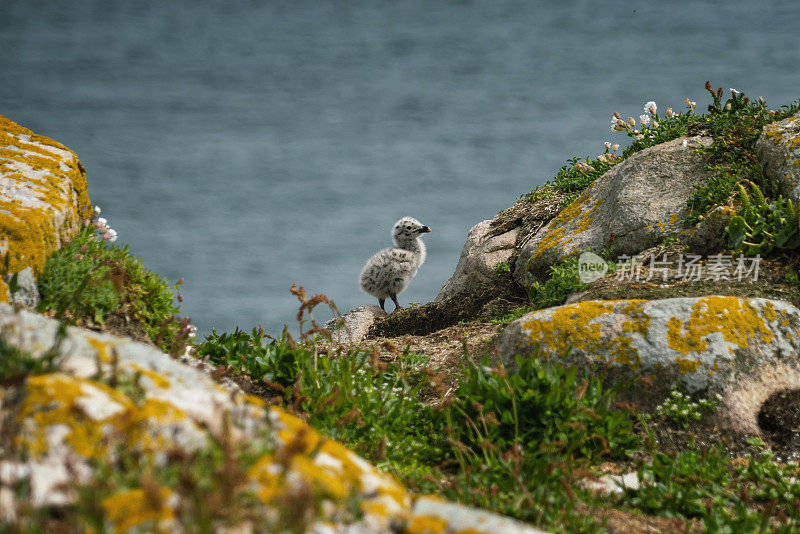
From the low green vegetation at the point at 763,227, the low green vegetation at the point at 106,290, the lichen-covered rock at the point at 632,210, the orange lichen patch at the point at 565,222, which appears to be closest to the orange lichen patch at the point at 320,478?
the low green vegetation at the point at 106,290

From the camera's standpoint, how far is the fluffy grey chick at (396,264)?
12600mm

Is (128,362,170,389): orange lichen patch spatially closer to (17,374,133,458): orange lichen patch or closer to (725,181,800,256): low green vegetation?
(17,374,133,458): orange lichen patch

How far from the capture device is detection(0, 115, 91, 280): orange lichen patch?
19.3 feet

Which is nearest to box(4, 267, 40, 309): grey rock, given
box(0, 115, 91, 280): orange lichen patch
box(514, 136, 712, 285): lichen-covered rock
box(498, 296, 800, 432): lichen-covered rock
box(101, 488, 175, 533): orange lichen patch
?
box(0, 115, 91, 280): orange lichen patch

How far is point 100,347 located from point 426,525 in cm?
176

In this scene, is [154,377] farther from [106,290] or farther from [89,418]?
[106,290]

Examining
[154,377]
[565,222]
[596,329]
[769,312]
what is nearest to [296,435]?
[154,377]

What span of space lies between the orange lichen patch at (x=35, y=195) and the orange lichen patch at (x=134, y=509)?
154 inches

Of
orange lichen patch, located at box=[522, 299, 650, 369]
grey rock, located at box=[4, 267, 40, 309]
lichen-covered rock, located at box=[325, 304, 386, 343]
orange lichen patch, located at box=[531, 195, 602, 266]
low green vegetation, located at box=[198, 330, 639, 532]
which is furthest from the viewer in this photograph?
lichen-covered rock, located at box=[325, 304, 386, 343]

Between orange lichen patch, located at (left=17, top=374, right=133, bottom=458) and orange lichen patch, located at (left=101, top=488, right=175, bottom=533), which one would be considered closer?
orange lichen patch, located at (left=101, top=488, right=175, bottom=533)

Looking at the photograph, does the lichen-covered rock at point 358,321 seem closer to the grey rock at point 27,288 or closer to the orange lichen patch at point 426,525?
the grey rock at point 27,288

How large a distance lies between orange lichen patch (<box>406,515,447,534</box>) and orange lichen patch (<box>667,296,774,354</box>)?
14.3ft

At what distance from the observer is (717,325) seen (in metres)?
6.18

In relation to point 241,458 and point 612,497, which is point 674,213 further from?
point 241,458
